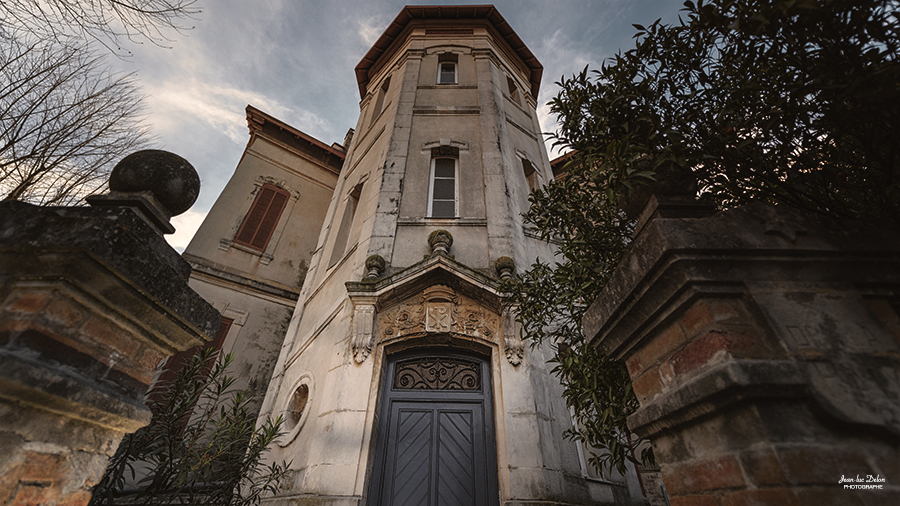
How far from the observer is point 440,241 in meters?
6.18

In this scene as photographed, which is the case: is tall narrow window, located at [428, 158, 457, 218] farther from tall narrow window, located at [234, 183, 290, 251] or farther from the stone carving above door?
tall narrow window, located at [234, 183, 290, 251]

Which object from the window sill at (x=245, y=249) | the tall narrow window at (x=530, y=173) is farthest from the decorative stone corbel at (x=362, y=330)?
the window sill at (x=245, y=249)

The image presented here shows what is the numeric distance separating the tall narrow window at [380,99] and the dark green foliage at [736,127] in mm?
9147

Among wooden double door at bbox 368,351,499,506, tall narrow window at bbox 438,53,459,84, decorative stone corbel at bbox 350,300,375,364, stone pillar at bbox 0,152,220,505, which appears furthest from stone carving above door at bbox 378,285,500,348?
tall narrow window at bbox 438,53,459,84

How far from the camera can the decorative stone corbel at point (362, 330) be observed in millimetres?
5148

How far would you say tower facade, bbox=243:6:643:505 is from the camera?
177 inches

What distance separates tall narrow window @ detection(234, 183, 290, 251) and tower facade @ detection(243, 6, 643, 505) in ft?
10.6

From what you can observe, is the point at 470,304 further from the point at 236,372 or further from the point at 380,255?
the point at 236,372

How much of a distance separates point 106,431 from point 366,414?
3.33 metres

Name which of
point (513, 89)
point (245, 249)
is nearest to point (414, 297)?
point (245, 249)

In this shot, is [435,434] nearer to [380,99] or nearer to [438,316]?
[438,316]

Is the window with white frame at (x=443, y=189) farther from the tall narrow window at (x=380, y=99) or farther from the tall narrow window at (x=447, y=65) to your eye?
the tall narrow window at (x=447, y=65)

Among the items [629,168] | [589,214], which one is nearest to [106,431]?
[629,168]

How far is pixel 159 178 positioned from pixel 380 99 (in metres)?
10.6
